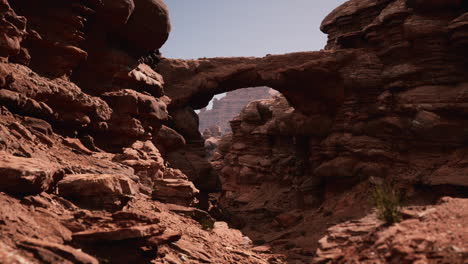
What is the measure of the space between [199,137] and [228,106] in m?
129

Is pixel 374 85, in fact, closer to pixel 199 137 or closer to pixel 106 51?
pixel 199 137

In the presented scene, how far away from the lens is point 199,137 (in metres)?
22.8

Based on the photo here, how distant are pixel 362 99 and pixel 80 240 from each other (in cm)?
1789

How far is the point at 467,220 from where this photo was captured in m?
5.19

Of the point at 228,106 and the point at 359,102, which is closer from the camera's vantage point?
the point at 359,102

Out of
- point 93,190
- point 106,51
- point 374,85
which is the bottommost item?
point 93,190

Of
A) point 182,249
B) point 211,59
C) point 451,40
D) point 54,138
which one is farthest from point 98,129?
point 451,40

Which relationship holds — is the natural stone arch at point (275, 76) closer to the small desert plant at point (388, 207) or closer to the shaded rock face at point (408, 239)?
the shaded rock face at point (408, 239)

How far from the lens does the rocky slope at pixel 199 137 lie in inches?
232

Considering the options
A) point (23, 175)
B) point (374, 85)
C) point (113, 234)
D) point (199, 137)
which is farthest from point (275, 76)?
point (23, 175)

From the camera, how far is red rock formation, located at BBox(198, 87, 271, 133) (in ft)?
482

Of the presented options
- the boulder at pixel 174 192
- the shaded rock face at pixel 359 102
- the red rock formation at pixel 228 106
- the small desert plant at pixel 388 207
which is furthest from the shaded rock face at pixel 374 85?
the red rock formation at pixel 228 106

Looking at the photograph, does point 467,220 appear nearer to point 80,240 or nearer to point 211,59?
point 80,240

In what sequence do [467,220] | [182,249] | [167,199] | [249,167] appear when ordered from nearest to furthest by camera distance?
[467,220] < [182,249] < [167,199] < [249,167]
